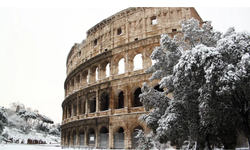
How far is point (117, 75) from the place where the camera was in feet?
66.7

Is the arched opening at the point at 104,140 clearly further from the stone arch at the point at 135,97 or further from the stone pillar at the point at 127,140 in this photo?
the stone arch at the point at 135,97

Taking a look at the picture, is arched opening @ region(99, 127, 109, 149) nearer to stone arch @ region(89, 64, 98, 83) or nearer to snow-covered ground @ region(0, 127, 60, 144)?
stone arch @ region(89, 64, 98, 83)

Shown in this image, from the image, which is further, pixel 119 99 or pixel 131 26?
pixel 131 26

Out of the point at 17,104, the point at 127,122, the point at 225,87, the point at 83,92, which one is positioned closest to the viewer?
the point at 225,87

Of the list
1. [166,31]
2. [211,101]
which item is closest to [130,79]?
[166,31]

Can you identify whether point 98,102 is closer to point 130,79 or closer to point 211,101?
point 130,79

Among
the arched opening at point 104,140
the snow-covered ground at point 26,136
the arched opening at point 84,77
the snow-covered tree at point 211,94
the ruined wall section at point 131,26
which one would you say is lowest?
the snow-covered ground at point 26,136

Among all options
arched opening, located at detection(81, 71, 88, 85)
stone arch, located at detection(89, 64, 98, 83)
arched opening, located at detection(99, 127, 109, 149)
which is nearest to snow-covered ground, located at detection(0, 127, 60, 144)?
arched opening, located at detection(81, 71, 88, 85)

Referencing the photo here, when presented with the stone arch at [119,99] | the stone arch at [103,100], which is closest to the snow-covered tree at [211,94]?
the stone arch at [119,99]

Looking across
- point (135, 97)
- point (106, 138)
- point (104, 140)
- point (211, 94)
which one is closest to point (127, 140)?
point (106, 138)

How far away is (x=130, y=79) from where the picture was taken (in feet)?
62.2

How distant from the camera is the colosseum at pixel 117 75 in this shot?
60.7 feet

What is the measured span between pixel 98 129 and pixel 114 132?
1.92 metres

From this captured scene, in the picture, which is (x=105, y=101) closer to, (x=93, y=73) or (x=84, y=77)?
(x=93, y=73)
